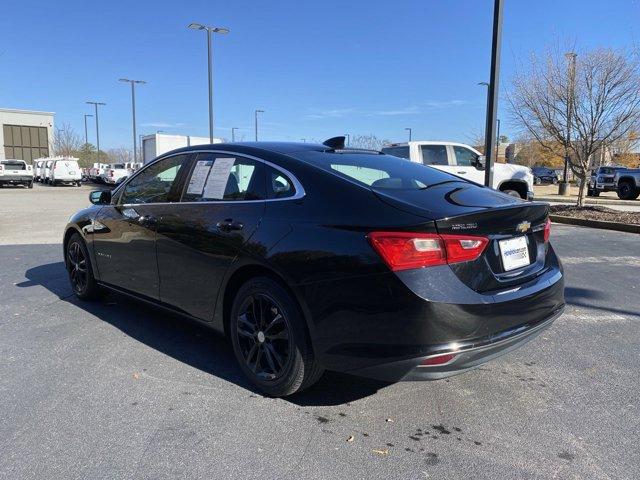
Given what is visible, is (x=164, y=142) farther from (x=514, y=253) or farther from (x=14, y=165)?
(x=514, y=253)

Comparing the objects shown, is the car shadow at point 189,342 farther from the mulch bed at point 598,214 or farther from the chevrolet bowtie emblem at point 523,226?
the mulch bed at point 598,214

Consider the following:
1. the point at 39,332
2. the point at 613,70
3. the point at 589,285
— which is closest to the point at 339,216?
the point at 39,332

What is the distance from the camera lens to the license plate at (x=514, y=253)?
303cm

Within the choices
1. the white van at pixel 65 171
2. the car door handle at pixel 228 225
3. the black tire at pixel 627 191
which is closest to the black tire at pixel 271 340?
the car door handle at pixel 228 225

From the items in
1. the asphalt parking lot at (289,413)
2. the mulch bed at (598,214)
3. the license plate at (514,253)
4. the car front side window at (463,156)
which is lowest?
the asphalt parking lot at (289,413)

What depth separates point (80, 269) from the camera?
18.0ft

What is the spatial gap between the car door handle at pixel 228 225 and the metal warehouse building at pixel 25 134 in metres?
75.3

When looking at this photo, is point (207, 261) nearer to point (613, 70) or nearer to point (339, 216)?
point (339, 216)

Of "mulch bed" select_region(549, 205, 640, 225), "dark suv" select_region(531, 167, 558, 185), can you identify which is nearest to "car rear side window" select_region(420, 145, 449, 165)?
"mulch bed" select_region(549, 205, 640, 225)

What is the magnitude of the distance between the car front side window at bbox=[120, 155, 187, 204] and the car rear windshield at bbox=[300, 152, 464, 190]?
125cm

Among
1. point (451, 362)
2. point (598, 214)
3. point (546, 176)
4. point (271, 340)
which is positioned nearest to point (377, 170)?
point (271, 340)

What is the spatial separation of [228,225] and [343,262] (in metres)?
1.01

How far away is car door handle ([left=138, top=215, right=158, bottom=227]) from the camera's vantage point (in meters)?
4.23

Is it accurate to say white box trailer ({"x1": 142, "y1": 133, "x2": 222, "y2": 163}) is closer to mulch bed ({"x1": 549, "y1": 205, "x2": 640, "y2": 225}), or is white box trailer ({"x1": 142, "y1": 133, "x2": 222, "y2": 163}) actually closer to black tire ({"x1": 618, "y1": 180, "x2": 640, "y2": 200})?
mulch bed ({"x1": 549, "y1": 205, "x2": 640, "y2": 225})
